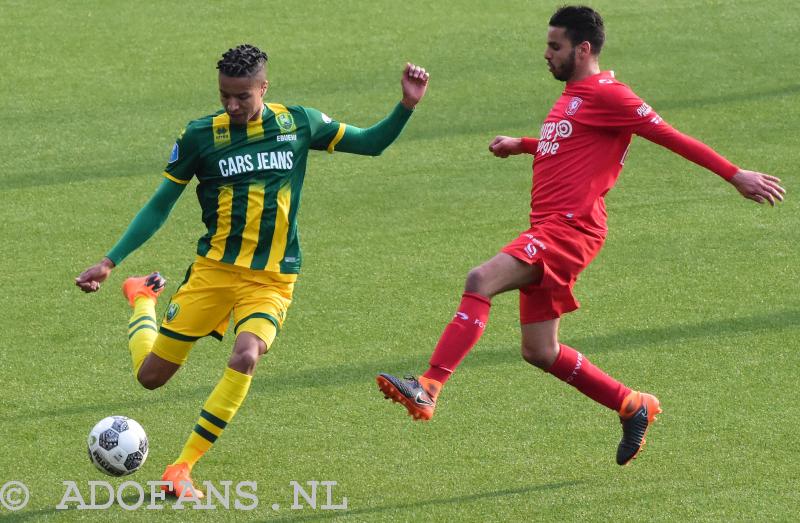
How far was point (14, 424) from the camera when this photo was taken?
671 centimetres

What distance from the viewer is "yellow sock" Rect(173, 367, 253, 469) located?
593cm

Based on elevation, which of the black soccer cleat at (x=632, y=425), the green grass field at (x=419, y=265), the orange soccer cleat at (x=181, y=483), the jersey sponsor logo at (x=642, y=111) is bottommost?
the green grass field at (x=419, y=265)

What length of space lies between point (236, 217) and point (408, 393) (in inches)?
49.3

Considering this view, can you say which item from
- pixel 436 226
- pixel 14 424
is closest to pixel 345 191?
pixel 436 226

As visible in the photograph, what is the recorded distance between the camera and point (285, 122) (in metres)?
6.28

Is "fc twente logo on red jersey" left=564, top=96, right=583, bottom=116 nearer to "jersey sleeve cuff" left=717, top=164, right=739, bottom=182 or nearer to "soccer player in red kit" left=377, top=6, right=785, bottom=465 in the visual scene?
"soccer player in red kit" left=377, top=6, right=785, bottom=465

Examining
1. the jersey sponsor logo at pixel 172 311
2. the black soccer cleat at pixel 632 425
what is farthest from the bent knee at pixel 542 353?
the jersey sponsor logo at pixel 172 311

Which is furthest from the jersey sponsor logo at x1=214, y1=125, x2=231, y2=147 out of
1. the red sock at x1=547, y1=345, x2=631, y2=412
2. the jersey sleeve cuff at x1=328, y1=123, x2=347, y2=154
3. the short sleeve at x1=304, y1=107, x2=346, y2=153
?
the red sock at x1=547, y1=345, x2=631, y2=412

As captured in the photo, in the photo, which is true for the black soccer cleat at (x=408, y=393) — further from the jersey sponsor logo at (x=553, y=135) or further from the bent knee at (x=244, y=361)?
the jersey sponsor logo at (x=553, y=135)

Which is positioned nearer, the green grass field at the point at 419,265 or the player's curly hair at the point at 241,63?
the player's curly hair at the point at 241,63

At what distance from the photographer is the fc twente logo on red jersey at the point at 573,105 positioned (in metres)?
6.16

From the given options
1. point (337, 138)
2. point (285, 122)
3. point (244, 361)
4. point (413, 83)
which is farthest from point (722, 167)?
point (244, 361)

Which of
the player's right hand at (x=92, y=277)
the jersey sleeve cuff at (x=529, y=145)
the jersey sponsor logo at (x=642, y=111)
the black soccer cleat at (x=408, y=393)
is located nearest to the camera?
the black soccer cleat at (x=408, y=393)

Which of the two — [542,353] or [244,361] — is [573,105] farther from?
[244,361]
